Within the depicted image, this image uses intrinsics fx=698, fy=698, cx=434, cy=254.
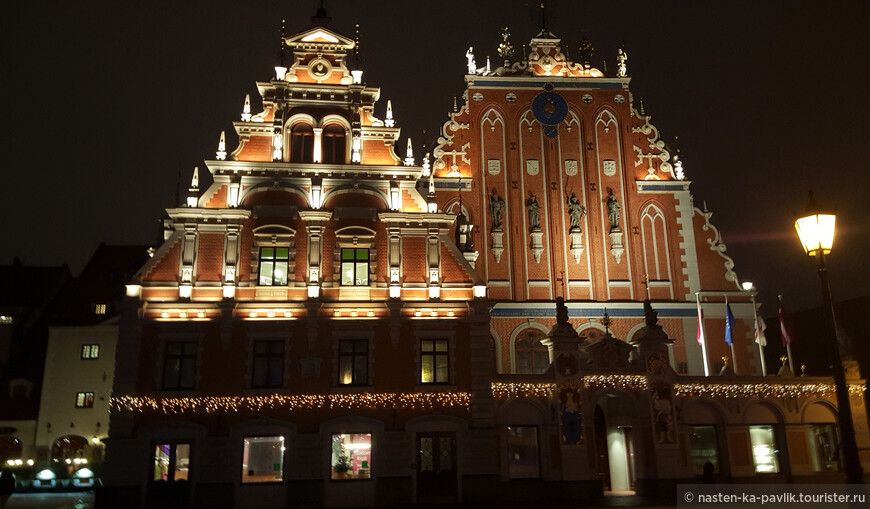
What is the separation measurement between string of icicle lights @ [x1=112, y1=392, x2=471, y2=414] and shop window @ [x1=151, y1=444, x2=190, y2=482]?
1.12 m

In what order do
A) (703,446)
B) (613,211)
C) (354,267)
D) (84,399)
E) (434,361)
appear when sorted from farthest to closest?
(84,399)
(613,211)
(703,446)
(354,267)
(434,361)

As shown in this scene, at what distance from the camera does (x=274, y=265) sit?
23.5 meters

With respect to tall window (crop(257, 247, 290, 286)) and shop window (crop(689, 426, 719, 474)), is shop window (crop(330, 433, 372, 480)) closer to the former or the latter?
tall window (crop(257, 247, 290, 286))

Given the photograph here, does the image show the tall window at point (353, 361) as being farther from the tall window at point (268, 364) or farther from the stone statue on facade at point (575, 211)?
the stone statue on facade at point (575, 211)

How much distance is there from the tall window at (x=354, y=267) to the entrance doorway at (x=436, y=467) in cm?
551

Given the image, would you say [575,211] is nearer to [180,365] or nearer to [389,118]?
[389,118]

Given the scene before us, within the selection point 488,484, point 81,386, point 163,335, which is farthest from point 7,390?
point 488,484

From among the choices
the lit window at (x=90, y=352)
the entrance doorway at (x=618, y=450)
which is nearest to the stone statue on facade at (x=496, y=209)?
the entrance doorway at (x=618, y=450)

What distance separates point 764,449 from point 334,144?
18.8 meters

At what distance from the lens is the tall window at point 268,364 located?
22.4 meters

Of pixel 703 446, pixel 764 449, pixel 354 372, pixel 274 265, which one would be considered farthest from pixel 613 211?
pixel 274 265

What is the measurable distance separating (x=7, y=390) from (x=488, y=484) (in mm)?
28127

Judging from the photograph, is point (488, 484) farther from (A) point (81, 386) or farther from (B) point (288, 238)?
(A) point (81, 386)

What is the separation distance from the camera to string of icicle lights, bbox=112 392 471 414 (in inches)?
848
